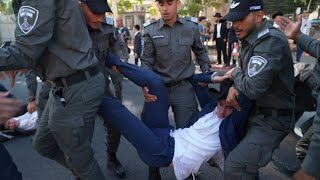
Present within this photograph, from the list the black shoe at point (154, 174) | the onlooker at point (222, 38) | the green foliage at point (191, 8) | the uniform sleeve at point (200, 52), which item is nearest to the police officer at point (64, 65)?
the black shoe at point (154, 174)

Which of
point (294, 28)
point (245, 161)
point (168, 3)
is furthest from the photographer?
point (168, 3)

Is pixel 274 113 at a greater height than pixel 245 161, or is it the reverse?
pixel 274 113

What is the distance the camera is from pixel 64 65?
232cm

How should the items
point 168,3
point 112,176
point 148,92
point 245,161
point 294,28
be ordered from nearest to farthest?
point 245,161, point 294,28, point 148,92, point 168,3, point 112,176

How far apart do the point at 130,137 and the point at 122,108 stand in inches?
8.9

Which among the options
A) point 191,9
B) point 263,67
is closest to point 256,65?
point 263,67

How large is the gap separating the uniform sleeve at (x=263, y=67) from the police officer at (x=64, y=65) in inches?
41.2

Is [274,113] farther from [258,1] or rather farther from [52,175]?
[52,175]

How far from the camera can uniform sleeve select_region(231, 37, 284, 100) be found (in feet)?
7.32

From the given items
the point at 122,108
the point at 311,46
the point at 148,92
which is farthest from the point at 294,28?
the point at 122,108

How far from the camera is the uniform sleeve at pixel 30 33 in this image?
6.81ft

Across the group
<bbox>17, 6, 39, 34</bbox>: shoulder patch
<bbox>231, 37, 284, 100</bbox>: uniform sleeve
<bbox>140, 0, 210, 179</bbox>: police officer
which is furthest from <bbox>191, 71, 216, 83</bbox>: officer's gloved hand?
<bbox>17, 6, 39, 34</bbox>: shoulder patch

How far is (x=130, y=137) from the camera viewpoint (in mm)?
2590

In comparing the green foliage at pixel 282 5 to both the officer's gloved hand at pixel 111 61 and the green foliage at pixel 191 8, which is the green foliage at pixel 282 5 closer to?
the green foliage at pixel 191 8
